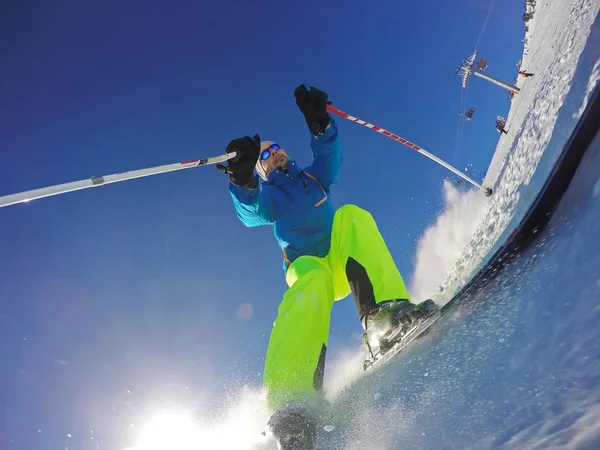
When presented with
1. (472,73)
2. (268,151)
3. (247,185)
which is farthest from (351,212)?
(472,73)

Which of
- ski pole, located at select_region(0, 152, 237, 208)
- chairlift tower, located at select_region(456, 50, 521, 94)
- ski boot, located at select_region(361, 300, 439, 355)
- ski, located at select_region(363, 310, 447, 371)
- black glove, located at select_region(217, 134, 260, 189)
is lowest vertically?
ski, located at select_region(363, 310, 447, 371)

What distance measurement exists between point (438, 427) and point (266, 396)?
1.30m

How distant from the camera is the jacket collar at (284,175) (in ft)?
15.8

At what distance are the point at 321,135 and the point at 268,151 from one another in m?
0.95

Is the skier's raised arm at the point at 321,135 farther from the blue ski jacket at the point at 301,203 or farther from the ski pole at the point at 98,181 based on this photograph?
the ski pole at the point at 98,181

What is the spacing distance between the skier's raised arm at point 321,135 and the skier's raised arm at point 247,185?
0.67 m

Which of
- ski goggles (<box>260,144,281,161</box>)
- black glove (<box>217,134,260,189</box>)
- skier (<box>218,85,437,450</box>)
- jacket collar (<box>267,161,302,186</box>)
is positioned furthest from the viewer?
ski goggles (<box>260,144,281,161</box>)

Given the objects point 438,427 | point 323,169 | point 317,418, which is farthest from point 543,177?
point 323,169

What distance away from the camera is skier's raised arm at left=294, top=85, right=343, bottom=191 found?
4086 mm

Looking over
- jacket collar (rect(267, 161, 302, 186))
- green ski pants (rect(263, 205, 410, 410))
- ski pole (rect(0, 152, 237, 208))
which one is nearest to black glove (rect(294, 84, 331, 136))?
jacket collar (rect(267, 161, 302, 186))

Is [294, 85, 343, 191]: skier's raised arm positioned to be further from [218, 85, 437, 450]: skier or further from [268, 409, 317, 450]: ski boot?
[268, 409, 317, 450]: ski boot

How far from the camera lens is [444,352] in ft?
5.63

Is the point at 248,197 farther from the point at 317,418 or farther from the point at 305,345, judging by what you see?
the point at 317,418

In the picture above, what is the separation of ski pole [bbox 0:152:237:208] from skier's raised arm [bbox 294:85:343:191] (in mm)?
1014
